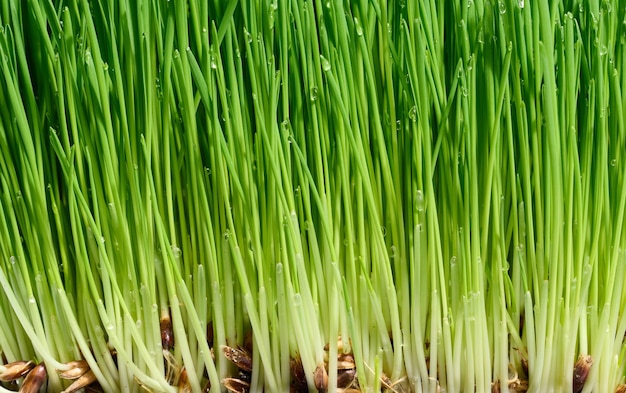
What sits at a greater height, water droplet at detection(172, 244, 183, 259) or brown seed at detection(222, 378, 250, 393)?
water droplet at detection(172, 244, 183, 259)

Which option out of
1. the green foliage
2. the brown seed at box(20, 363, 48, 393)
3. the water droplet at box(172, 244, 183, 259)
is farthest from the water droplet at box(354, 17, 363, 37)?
the brown seed at box(20, 363, 48, 393)

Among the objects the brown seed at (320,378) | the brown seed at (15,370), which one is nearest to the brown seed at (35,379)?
the brown seed at (15,370)

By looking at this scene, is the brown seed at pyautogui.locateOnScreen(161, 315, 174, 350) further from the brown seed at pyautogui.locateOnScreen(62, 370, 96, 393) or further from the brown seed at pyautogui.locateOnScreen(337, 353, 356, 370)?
the brown seed at pyautogui.locateOnScreen(337, 353, 356, 370)

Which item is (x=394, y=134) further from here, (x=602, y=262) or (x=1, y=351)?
(x=1, y=351)

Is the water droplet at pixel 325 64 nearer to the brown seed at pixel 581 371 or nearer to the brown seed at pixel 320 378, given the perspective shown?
the brown seed at pixel 320 378

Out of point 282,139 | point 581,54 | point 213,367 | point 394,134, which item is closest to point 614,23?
point 581,54

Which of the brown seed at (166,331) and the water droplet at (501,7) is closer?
the water droplet at (501,7)

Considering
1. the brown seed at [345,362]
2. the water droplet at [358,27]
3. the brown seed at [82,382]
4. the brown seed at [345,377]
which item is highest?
the water droplet at [358,27]
